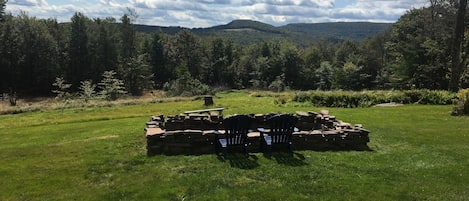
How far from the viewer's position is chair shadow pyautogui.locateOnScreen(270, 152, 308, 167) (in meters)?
9.52

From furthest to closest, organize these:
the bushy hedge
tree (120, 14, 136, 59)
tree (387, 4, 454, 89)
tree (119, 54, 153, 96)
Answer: tree (120, 14, 136, 59)
tree (119, 54, 153, 96)
tree (387, 4, 454, 89)
the bushy hedge

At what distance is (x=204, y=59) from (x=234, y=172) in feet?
247

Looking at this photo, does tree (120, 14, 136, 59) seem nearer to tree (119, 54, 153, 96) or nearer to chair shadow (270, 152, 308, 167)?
tree (119, 54, 153, 96)

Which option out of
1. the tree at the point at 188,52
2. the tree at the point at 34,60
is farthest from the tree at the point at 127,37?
the tree at the point at 34,60

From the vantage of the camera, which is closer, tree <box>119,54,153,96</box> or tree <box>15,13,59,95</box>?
tree <box>15,13,59,95</box>

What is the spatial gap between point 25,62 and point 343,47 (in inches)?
2767

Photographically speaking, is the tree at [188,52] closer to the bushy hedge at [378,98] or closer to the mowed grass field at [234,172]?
the bushy hedge at [378,98]

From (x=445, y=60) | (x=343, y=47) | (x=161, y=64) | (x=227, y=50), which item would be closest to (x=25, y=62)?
(x=161, y=64)

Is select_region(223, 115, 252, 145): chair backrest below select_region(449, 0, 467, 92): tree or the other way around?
below

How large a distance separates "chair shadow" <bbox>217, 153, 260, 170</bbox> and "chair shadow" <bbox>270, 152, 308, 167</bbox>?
1.85ft

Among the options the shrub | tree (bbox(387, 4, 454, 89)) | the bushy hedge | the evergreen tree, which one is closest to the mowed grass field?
the shrub

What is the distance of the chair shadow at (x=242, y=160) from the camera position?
9.26 meters

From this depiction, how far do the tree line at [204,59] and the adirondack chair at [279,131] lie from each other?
65.5 feet

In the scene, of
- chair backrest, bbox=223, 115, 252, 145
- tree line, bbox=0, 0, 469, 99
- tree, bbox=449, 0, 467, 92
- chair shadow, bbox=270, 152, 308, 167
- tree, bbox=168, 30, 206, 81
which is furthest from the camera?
tree, bbox=168, 30, 206, 81
